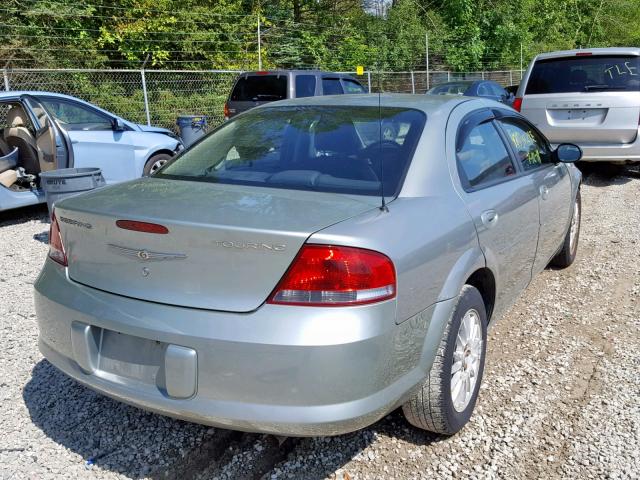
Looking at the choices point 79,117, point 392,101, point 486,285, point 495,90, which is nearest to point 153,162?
point 79,117

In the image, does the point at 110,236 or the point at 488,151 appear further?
the point at 488,151

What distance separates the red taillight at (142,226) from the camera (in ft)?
7.88

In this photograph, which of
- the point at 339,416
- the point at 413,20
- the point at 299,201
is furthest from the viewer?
the point at 413,20

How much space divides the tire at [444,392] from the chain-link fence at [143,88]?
31.6ft

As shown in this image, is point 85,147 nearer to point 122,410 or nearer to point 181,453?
point 122,410

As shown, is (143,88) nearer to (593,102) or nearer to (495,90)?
(495,90)

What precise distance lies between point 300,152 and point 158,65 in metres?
14.0

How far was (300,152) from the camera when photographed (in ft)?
10.4

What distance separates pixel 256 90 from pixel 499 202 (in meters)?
8.92

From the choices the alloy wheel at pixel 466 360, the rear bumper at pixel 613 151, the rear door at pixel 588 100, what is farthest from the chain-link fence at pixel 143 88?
the alloy wheel at pixel 466 360

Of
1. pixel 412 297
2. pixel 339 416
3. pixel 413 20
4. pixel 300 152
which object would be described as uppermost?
pixel 413 20

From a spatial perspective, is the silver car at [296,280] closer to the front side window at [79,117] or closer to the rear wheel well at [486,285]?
the rear wheel well at [486,285]

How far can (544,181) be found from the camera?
4.14 meters

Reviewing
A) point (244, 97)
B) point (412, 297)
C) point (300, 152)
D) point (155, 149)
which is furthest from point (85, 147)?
point (412, 297)
